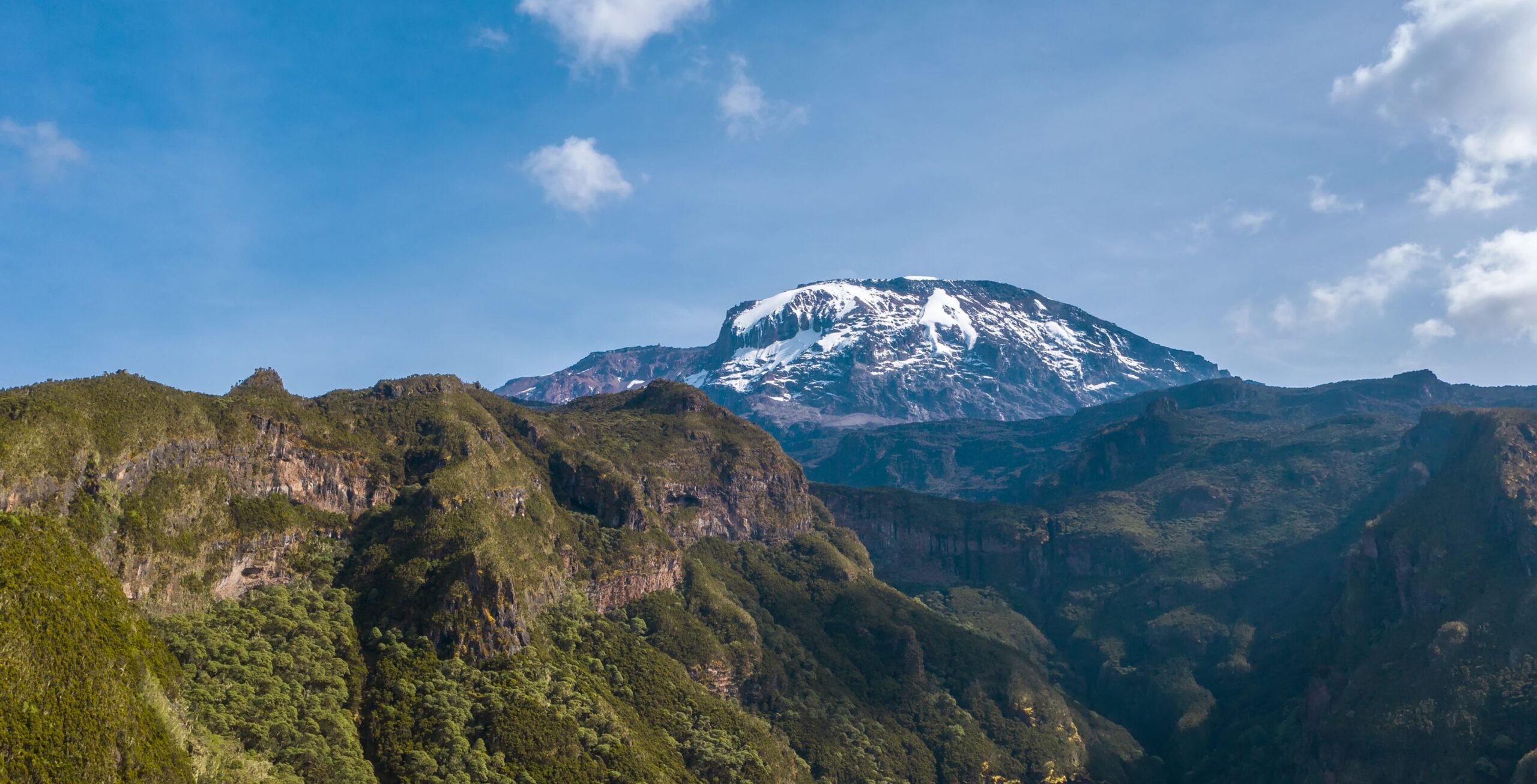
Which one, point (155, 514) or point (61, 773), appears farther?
point (155, 514)

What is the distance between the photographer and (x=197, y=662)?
166m

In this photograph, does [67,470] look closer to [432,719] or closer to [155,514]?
[155,514]

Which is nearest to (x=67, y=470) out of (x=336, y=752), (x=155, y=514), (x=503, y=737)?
(x=155, y=514)

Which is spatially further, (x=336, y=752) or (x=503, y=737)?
→ (x=503, y=737)

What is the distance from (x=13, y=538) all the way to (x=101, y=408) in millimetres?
56501

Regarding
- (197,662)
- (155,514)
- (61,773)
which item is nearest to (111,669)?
(61,773)

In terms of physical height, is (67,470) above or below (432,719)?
above

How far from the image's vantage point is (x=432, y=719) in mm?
183500

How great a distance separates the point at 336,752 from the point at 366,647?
35773 mm

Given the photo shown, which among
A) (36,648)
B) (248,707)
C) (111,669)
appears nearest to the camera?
(36,648)

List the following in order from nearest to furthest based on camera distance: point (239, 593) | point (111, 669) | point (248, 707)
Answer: point (111, 669), point (248, 707), point (239, 593)

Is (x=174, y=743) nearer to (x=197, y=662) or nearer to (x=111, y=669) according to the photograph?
(x=111, y=669)

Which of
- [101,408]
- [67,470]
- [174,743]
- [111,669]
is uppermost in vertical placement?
[101,408]

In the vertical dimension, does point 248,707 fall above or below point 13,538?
below
